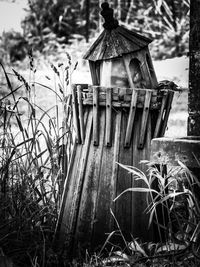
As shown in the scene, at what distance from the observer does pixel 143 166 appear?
296 centimetres

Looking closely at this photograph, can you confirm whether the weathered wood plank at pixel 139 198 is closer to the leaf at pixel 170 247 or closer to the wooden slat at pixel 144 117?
the wooden slat at pixel 144 117

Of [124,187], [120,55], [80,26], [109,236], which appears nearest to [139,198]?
[124,187]

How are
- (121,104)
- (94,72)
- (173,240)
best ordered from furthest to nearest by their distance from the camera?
1. (94,72)
2. (121,104)
3. (173,240)

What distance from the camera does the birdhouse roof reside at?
2995mm

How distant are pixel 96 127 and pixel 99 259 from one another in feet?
2.58

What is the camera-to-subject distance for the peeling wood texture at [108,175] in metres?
2.92

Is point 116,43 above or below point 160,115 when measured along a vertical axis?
above

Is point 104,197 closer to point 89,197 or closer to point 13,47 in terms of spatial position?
point 89,197

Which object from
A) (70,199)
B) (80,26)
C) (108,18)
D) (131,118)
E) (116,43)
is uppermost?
(80,26)

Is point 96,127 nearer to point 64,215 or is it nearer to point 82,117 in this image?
point 82,117

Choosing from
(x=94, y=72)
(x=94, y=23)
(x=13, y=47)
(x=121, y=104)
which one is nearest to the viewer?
(x=121, y=104)

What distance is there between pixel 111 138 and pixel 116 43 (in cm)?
60

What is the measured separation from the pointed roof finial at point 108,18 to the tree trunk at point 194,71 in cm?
55

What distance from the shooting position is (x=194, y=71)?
3.24 meters
